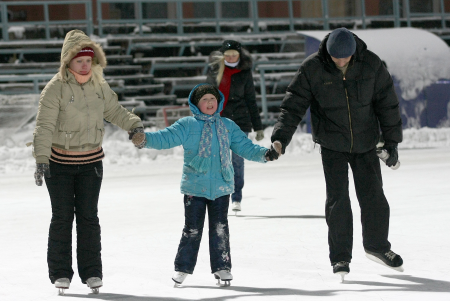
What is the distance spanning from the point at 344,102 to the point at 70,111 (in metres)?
1.62

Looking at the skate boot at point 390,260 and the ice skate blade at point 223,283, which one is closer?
the ice skate blade at point 223,283

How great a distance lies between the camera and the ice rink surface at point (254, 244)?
4.89 metres

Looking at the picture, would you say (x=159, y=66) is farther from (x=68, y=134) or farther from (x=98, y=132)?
(x=68, y=134)

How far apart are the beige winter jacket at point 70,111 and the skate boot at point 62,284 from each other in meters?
0.69

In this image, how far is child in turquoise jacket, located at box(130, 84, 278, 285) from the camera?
5047mm

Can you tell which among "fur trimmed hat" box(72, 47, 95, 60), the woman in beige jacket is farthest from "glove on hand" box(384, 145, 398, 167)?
A: "fur trimmed hat" box(72, 47, 95, 60)

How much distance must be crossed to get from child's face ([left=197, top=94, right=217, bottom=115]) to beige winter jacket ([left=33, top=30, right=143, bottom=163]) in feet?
1.88

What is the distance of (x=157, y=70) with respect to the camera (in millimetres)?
23297

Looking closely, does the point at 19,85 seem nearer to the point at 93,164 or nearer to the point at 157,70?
the point at 157,70

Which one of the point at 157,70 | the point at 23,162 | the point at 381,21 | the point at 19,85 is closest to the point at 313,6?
the point at 381,21

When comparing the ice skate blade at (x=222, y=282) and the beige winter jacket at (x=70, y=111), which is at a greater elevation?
the beige winter jacket at (x=70, y=111)

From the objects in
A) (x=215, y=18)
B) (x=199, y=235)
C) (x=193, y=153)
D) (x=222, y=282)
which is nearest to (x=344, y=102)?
(x=193, y=153)

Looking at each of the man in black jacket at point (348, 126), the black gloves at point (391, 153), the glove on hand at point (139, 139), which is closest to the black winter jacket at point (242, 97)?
the man in black jacket at point (348, 126)

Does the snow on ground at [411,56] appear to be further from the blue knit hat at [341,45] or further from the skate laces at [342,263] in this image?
the skate laces at [342,263]
